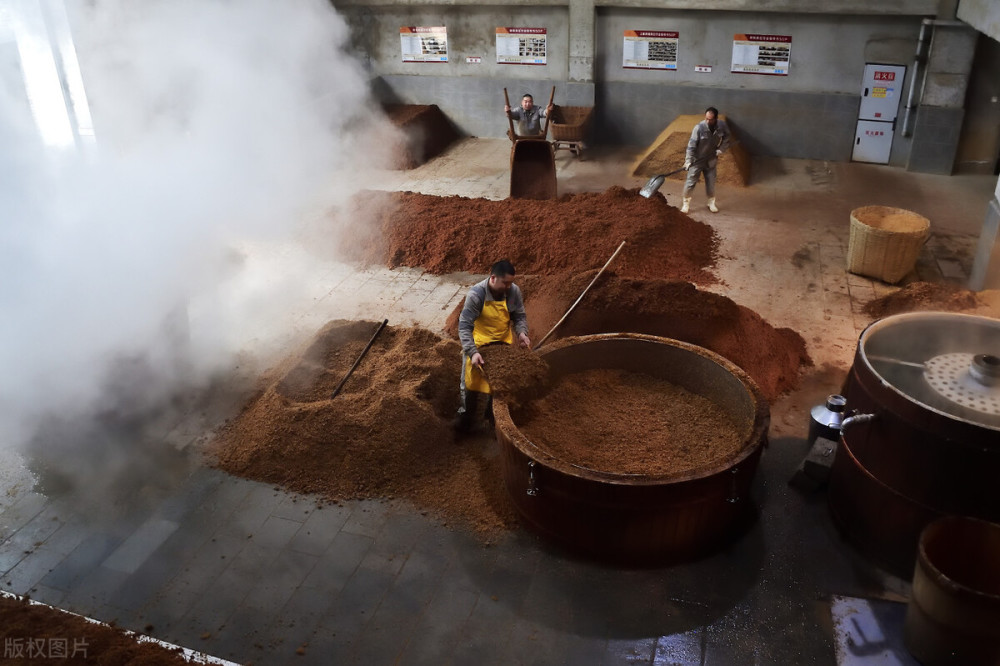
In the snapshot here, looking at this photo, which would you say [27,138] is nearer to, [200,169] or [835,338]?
[200,169]

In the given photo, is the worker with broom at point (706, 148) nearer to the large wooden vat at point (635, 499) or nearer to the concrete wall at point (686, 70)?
the concrete wall at point (686, 70)

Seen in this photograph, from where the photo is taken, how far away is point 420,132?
47.1 feet

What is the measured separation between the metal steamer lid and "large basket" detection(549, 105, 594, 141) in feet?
28.8

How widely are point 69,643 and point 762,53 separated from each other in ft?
41.9

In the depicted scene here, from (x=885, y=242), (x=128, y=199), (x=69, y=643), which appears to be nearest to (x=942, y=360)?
(x=885, y=242)

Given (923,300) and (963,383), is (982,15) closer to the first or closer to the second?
(923,300)

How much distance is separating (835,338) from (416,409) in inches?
172

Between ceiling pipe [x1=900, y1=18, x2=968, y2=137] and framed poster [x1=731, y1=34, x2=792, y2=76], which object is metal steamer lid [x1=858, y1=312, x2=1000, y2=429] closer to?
ceiling pipe [x1=900, y1=18, x2=968, y2=137]

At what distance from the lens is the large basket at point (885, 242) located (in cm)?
840

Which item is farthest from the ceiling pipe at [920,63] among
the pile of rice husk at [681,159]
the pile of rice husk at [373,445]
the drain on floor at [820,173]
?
the pile of rice husk at [373,445]

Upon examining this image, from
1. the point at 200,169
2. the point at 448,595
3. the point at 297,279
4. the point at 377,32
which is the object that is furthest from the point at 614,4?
the point at 448,595

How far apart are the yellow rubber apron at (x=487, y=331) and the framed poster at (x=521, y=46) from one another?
9667mm

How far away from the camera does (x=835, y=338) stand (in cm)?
762

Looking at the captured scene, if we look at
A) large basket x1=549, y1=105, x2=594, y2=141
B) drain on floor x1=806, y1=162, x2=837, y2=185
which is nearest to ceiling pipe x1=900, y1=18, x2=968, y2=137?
drain on floor x1=806, y1=162, x2=837, y2=185
